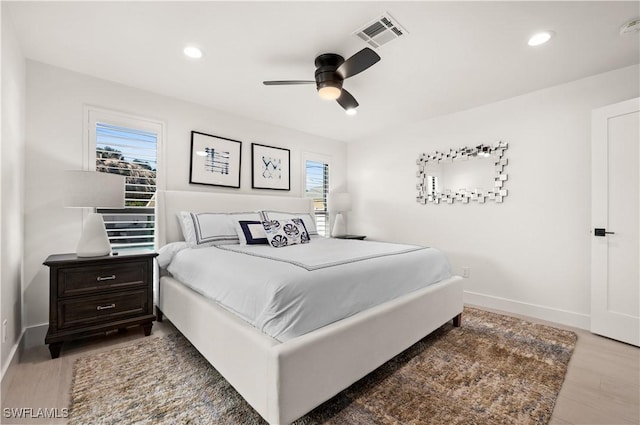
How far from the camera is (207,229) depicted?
2971 millimetres

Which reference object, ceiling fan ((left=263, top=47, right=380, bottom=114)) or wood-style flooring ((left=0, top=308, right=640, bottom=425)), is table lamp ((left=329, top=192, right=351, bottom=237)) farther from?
wood-style flooring ((left=0, top=308, right=640, bottom=425))

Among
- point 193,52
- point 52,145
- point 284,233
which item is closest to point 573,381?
point 284,233

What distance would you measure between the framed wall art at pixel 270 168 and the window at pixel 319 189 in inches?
17.4

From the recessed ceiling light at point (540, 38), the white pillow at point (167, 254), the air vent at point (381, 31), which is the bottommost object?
the white pillow at point (167, 254)

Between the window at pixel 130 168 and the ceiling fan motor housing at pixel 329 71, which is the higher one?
the ceiling fan motor housing at pixel 329 71

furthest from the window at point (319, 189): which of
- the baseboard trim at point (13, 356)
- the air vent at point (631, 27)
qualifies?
the air vent at point (631, 27)

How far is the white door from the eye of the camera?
2.44 m

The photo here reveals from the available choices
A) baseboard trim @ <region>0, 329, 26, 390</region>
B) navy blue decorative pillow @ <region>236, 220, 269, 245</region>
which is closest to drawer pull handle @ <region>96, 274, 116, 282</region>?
baseboard trim @ <region>0, 329, 26, 390</region>

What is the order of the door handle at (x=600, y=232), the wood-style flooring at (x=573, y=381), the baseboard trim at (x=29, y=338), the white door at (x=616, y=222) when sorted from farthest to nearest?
the door handle at (x=600, y=232), the white door at (x=616, y=222), the baseboard trim at (x=29, y=338), the wood-style flooring at (x=573, y=381)

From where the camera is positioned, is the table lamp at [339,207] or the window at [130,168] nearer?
the window at [130,168]

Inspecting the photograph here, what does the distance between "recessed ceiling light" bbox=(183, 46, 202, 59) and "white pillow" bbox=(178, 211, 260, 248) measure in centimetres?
150

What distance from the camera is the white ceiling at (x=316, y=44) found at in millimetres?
1885

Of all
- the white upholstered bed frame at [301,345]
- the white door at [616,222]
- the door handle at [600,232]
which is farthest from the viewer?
the door handle at [600,232]

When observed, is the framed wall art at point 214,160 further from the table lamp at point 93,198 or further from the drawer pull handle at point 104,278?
the drawer pull handle at point 104,278
